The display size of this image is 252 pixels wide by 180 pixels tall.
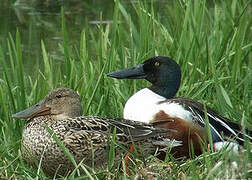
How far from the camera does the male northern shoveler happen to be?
4805 millimetres

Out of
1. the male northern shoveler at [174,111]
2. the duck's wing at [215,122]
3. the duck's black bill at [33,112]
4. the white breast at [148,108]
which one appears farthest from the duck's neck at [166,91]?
the duck's black bill at [33,112]

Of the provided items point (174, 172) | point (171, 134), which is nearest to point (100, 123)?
point (171, 134)

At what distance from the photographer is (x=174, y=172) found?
3736mm

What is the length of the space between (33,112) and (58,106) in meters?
0.15

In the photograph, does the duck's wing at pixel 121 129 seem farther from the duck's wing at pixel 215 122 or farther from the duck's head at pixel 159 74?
the duck's head at pixel 159 74

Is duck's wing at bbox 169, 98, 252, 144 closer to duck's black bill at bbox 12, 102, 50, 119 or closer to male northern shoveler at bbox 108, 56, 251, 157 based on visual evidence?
male northern shoveler at bbox 108, 56, 251, 157

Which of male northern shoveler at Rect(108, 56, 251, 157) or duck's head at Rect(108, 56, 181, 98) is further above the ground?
duck's head at Rect(108, 56, 181, 98)

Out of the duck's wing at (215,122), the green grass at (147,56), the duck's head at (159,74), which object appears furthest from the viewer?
the duck's head at (159,74)

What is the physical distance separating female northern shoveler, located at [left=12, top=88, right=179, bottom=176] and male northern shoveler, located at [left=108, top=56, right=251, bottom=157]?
0.65ft

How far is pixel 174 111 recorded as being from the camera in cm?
483

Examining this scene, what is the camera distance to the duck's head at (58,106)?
15.8ft

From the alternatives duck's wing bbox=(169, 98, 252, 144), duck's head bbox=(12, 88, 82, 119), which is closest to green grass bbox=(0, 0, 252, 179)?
duck's wing bbox=(169, 98, 252, 144)

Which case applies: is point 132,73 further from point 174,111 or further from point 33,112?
point 33,112

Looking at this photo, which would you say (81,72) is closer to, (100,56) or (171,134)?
(100,56)
